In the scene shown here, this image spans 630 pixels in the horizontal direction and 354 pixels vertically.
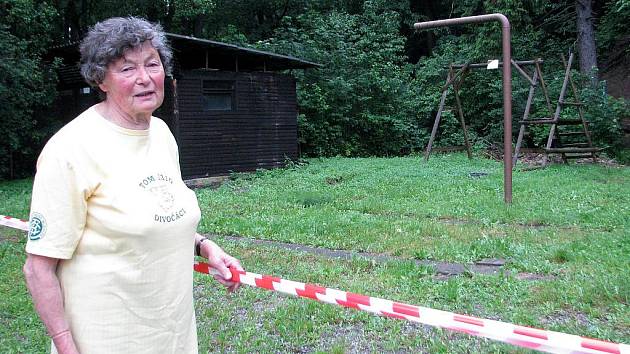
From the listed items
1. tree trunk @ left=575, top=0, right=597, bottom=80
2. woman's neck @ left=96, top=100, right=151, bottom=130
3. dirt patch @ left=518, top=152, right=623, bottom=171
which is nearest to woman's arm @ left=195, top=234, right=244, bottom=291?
woman's neck @ left=96, top=100, right=151, bottom=130

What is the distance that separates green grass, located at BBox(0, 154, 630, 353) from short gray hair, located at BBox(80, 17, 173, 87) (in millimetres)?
2300

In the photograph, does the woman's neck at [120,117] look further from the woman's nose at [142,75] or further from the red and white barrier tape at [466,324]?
the red and white barrier tape at [466,324]

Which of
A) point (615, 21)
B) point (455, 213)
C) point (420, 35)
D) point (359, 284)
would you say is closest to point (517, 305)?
point (359, 284)

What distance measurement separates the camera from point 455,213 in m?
7.96

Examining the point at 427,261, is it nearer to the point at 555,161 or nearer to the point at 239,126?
the point at 239,126

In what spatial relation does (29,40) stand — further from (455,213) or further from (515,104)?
(515,104)

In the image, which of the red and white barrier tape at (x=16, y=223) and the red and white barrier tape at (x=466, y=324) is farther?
the red and white barrier tape at (x=16, y=223)

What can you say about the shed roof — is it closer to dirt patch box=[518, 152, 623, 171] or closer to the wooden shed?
the wooden shed

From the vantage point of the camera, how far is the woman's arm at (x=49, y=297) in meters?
1.71

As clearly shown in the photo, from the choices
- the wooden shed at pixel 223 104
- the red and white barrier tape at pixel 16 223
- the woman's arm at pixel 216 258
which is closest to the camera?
the woman's arm at pixel 216 258

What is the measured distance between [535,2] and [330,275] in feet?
54.6

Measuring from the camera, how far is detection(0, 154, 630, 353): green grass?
3.85 metres

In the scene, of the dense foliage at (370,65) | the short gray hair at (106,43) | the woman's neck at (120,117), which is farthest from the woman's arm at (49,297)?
the dense foliage at (370,65)

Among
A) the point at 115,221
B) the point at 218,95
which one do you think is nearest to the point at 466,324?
the point at 115,221
